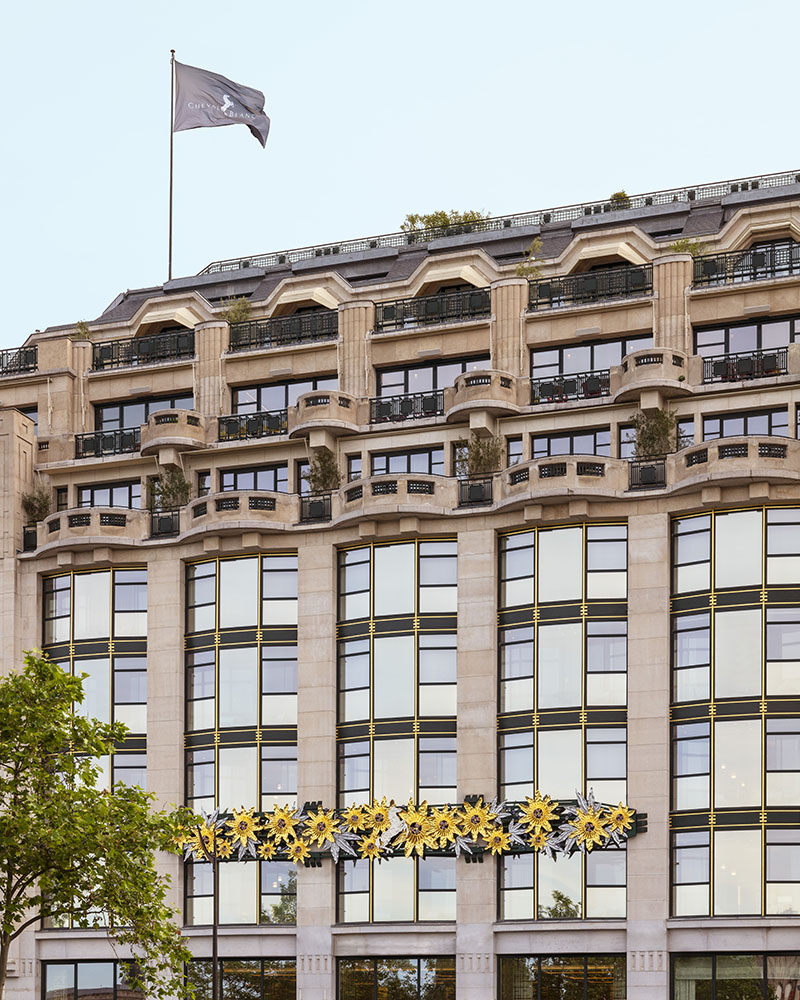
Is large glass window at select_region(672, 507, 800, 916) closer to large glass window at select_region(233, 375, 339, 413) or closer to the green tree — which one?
large glass window at select_region(233, 375, 339, 413)

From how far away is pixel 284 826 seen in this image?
2640 inches

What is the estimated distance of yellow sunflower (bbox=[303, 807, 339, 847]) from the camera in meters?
66.4

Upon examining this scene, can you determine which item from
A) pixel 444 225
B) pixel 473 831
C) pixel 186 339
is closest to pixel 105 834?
pixel 473 831

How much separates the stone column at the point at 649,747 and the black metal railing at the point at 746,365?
5.73 m

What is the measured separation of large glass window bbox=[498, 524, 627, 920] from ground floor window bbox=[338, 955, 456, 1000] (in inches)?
124

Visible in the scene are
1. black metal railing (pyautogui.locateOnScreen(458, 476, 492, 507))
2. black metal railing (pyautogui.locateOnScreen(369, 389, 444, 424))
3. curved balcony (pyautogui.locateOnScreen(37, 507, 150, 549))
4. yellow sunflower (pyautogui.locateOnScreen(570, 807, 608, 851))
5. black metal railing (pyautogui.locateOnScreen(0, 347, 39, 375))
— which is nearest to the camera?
yellow sunflower (pyautogui.locateOnScreen(570, 807, 608, 851))

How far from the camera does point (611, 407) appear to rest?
6744cm

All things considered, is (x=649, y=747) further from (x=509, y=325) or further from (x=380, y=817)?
(x=509, y=325)

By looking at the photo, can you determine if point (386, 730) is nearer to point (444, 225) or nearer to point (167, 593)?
point (167, 593)

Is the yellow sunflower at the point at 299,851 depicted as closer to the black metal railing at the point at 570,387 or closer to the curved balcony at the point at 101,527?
the curved balcony at the point at 101,527

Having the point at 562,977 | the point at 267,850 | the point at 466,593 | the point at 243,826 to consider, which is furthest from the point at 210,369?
the point at 562,977

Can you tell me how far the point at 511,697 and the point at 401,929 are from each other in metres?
8.95

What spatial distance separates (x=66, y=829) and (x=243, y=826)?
2073 cm

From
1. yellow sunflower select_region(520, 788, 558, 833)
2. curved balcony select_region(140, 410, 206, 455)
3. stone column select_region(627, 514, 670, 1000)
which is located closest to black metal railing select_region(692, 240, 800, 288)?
stone column select_region(627, 514, 670, 1000)
